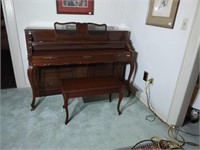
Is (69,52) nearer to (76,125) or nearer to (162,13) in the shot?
(76,125)

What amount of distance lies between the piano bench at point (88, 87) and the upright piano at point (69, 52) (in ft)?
0.86

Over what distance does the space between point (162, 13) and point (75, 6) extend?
1236 mm

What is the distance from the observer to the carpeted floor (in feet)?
5.25

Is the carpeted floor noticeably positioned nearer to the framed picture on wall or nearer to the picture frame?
A: the picture frame

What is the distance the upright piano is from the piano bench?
26 centimetres

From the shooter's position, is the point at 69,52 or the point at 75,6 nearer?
A: the point at 69,52

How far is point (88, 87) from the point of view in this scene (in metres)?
1.82

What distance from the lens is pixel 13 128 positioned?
5.72 feet

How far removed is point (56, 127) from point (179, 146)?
4.34 ft

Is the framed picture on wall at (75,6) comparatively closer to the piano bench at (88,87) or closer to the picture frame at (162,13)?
the picture frame at (162,13)

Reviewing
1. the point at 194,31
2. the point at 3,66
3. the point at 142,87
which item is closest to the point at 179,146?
the point at 142,87

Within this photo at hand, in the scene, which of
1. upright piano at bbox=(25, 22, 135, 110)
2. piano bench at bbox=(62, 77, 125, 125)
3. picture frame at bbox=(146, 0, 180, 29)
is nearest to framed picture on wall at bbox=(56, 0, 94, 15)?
upright piano at bbox=(25, 22, 135, 110)

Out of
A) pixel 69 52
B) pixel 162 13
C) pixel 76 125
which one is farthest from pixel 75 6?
pixel 76 125

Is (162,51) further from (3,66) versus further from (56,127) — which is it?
(3,66)
